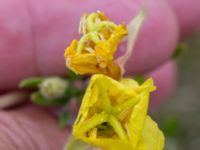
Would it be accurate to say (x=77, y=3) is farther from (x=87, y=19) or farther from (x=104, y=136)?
(x=104, y=136)

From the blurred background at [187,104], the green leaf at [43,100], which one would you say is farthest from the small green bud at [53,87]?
the blurred background at [187,104]

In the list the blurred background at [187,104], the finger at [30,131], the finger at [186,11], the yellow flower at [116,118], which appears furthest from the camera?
the blurred background at [187,104]

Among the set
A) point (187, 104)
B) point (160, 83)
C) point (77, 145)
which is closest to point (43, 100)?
point (77, 145)

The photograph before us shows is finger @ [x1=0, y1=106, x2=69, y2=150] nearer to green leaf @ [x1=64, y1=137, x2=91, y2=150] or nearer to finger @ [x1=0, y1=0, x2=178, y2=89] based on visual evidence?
finger @ [x1=0, y1=0, x2=178, y2=89]

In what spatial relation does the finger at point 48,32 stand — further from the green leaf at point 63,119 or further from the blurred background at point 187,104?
the blurred background at point 187,104

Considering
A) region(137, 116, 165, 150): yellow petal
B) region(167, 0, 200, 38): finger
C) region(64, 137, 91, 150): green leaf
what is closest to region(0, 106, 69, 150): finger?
region(64, 137, 91, 150): green leaf

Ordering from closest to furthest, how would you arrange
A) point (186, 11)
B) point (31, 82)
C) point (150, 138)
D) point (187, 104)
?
point (150, 138)
point (31, 82)
point (186, 11)
point (187, 104)

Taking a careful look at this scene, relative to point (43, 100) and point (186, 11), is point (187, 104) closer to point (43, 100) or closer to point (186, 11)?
point (186, 11)
